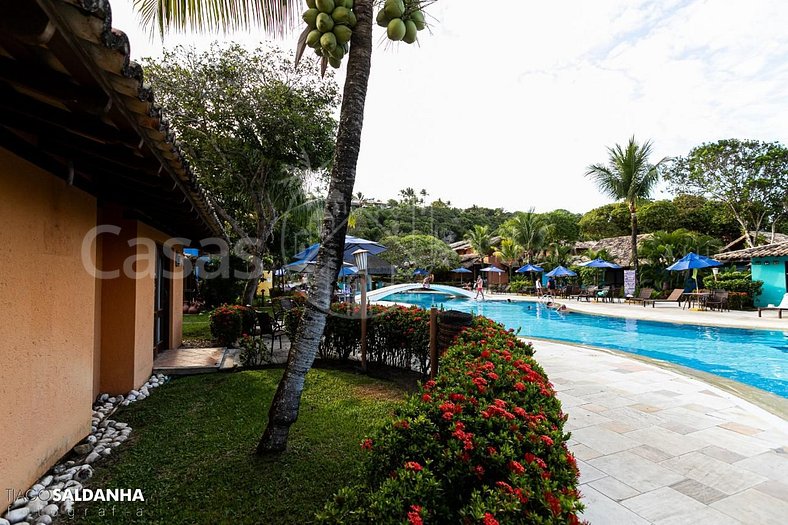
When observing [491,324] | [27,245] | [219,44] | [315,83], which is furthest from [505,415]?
[219,44]

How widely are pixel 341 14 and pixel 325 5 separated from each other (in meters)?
0.14

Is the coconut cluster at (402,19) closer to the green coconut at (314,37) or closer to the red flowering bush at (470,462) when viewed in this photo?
the green coconut at (314,37)

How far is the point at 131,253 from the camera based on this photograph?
5.98m

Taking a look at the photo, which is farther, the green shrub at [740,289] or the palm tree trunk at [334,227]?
the green shrub at [740,289]

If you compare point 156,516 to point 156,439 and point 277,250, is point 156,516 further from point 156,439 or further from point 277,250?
point 277,250

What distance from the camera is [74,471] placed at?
143 inches

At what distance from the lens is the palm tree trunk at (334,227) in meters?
Result: 3.68

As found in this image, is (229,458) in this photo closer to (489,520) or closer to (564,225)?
(489,520)

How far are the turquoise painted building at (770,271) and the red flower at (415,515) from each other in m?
23.7

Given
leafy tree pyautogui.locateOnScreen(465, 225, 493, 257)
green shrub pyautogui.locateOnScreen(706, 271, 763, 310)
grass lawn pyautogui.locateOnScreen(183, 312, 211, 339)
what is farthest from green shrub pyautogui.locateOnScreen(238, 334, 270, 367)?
leafy tree pyautogui.locateOnScreen(465, 225, 493, 257)

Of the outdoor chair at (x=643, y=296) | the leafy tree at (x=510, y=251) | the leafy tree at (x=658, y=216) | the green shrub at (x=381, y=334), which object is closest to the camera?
the green shrub at (x=381, y=334)

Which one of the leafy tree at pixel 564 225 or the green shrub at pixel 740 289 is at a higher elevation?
the leafy tree at pixel 564 225

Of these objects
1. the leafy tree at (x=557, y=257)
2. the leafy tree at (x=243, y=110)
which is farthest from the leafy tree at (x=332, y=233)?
the leafy tree at (x=557, y=257)

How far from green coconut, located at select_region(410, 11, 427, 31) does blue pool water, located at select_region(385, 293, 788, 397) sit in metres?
4.36
